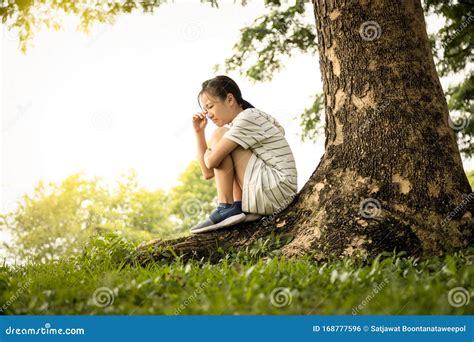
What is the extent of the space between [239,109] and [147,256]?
1.52 m

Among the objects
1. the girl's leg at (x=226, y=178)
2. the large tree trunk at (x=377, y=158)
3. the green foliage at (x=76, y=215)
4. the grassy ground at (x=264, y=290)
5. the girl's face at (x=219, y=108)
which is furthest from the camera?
the green foliage at (x=76, y=215)

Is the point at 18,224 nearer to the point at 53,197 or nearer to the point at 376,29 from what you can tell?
the point at 53,197

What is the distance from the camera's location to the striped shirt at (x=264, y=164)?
4.45m

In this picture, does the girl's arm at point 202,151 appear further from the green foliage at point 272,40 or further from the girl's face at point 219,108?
the green foliage at point 272,40

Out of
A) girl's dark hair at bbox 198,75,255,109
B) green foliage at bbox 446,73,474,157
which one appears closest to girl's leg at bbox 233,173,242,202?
girl's dark hair at bbox 198,75,255,109

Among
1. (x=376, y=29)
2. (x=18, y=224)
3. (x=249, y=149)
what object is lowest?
(x=18, y=224)

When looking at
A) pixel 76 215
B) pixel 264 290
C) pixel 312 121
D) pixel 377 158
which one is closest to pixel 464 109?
pixel 312 121

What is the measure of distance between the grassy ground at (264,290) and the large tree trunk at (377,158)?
0.26 metres

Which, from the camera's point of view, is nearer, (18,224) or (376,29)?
(376,29)

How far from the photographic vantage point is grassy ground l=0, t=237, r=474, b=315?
9.18ft

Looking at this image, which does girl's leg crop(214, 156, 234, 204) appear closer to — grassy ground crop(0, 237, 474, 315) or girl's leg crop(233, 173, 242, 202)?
girl's leg crop(233, 173, 242, 202)

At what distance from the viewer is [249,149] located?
460 cm

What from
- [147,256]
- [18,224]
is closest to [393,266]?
[147,256]

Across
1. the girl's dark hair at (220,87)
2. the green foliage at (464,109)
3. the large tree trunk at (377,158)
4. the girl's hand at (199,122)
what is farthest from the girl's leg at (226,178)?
the green foliage at (464,109)
